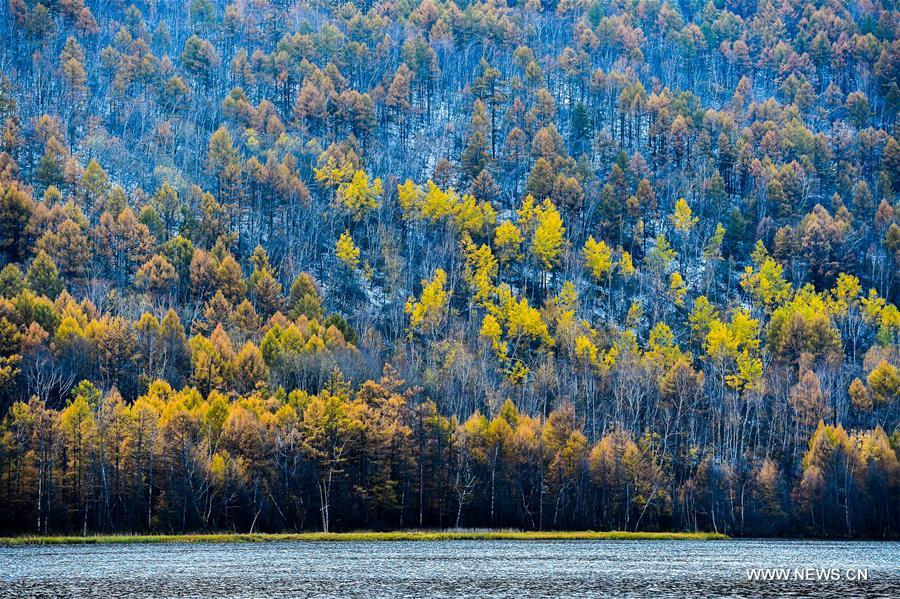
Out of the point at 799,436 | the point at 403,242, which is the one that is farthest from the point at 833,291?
the point at 403,242

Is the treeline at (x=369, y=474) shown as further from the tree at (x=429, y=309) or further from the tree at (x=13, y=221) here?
the tree at (x=13, y=221)

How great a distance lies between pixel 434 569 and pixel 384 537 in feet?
101

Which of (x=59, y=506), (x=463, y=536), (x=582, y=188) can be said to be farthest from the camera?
(x=582, y=188)

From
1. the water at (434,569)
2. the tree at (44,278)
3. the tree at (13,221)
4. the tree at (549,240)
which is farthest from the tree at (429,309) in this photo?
the water at (434,569)

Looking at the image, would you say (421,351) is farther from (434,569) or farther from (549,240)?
(434,569)

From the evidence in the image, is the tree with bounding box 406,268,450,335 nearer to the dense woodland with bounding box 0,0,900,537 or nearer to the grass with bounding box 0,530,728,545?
the dense woodland with bounding box 0,0,900,537

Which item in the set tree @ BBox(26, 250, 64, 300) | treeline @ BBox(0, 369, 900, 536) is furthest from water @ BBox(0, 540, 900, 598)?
tree @ BBox(26, 250, 64, 300)

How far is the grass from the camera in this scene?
86.8 m

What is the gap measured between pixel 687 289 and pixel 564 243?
849 inches

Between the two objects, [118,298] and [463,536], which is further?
[118,298]

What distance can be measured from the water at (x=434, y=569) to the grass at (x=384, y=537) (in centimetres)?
270

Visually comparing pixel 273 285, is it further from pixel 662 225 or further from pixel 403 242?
pixel 662 225

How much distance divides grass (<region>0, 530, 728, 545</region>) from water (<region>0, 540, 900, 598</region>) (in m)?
2.70

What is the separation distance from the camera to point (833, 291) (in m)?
167
